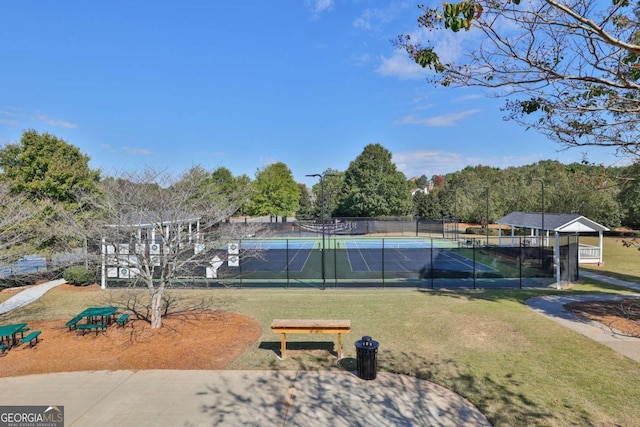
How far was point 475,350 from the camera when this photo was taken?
9133 mm

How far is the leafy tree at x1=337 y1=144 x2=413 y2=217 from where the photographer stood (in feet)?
218

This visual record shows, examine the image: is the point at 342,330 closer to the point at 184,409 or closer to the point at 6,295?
the point at 184,409

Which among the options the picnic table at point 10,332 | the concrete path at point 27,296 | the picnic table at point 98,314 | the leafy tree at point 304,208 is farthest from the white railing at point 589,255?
the leafy tree at point 304,208

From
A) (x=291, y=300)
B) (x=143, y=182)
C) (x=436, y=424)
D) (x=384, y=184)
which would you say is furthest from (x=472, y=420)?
(x=384, y=184)

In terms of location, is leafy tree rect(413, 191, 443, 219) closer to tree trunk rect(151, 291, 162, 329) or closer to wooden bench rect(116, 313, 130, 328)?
tree trunk rect(151, 291, 162, 329)

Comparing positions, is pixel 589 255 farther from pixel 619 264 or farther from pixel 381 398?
pixel 381 398

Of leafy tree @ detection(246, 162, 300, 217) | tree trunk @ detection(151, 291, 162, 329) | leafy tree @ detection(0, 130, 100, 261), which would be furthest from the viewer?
leafy tree @ detection(246, 162, 300, 217)

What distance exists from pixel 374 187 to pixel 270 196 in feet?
61.2

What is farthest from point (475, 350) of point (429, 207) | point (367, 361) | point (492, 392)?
point (429, 207)

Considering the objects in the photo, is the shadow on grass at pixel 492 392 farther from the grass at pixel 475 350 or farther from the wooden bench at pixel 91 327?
the wooden bench at pixel 91 327

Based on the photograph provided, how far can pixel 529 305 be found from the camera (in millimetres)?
14016

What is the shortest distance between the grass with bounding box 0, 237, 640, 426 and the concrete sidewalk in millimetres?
647

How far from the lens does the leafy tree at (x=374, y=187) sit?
66562mm

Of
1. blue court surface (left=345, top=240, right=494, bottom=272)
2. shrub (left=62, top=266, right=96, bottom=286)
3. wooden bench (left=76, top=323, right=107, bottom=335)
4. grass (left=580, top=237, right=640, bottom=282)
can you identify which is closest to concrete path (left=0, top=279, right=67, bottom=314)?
shrub (left=62, top=266, right=96, bottom=286)
